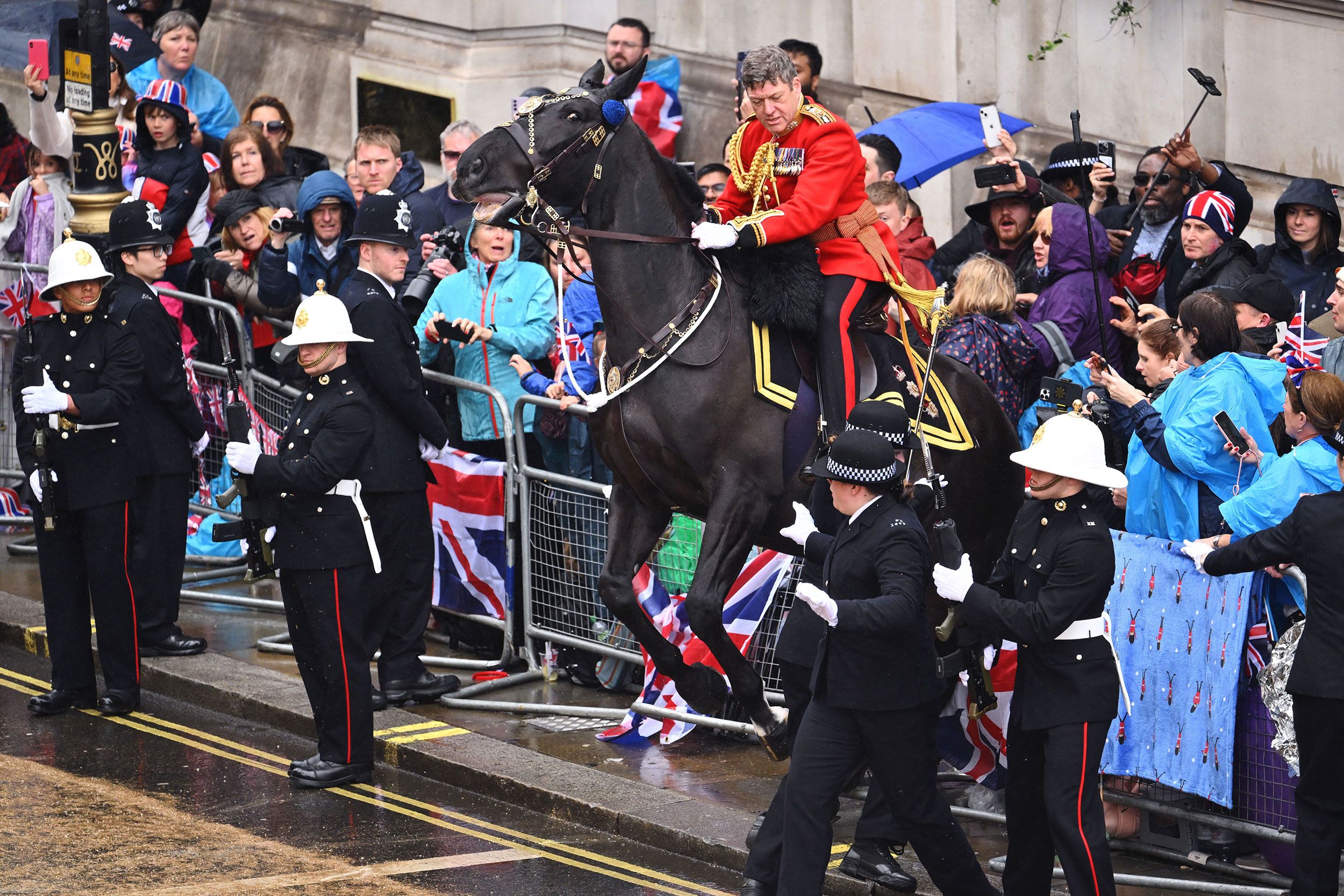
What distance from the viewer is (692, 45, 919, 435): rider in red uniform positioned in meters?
7.70

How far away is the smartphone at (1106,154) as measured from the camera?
1154 centimetres

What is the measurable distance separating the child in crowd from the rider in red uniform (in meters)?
7.52

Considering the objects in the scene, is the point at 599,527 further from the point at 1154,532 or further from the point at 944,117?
the point at 944,117

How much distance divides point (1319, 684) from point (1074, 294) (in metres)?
3.97

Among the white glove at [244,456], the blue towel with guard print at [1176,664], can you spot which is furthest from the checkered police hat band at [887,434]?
the white glove at [244,456]

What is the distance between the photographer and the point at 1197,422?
781cm

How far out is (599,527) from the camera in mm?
10008

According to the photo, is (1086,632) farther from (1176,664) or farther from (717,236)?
(717,236)

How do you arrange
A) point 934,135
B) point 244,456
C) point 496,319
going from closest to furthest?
1. point 244,456
2. point 496,319
3. point 934,135

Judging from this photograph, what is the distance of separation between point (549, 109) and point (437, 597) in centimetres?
412

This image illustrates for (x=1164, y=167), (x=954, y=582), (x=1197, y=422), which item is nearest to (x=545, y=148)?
(x=954, y=582)

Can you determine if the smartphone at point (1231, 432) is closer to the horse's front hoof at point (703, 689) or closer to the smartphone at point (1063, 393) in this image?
the smartphone at point (1063, 393)

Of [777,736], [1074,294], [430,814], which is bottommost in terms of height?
[430,814]

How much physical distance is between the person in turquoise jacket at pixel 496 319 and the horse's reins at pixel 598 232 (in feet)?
8.51
